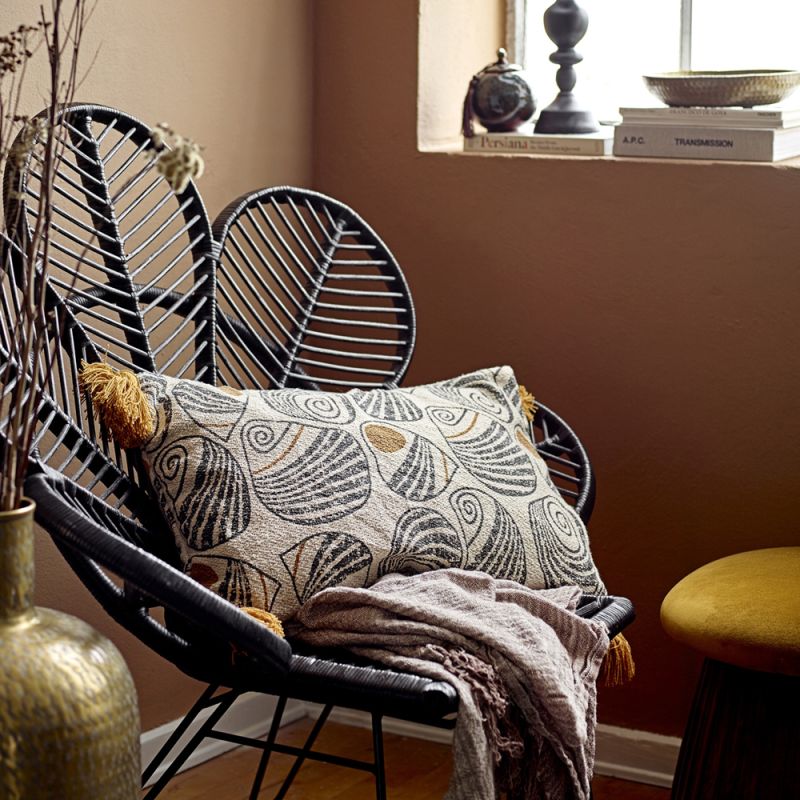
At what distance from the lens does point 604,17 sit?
8.27ft

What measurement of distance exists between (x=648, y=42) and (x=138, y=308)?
123 centimetres

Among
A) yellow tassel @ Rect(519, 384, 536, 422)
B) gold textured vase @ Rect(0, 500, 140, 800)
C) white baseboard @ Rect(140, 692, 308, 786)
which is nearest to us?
gold textured vase @ Rect(0, 500, 140, 800)

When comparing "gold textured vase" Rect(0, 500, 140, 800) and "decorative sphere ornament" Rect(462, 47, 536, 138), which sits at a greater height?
"decorative sphere ornament" Rect(462, 47, 536, 138)

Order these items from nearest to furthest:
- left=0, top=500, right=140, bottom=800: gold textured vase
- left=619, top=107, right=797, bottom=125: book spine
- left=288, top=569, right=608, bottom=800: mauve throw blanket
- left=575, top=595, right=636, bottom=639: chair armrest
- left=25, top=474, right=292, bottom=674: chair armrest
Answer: left=0, top=500, right=140, bottom=800: gold textured vase < left=25, top=474, right=292, bottom=674: chair armrest < left=288, top=569, right=608, bottom=800: mauve throw blanket < left=575, top=595, right=636, bottom=639: chair armrest < left=619, top=107, right=797, bottom=125: book spine

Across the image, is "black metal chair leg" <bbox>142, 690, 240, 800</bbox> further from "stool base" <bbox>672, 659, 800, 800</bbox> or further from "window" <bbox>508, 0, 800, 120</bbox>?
"window" <bbox>508, 0, 800, 120</bbox>

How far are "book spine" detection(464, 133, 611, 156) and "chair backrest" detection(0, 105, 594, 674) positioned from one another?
0.29 meters

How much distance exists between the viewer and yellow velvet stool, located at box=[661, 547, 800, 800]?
5.44 feet

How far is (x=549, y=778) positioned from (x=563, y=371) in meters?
0.98

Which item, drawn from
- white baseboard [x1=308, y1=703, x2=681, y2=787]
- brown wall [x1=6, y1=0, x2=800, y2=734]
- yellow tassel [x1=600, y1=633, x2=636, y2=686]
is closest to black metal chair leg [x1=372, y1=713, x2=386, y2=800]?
yellow tassel [x1=600, y1=633, x2=636, y2=686]

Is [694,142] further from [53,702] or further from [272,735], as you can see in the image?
[53,702]

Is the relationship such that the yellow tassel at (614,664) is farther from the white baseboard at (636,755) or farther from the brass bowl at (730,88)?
the brass bowl at (730,88)

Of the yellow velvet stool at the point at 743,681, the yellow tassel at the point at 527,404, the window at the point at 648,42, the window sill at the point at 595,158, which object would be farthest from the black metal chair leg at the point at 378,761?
the window at the point at 648,42

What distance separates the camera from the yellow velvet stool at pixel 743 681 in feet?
5.44

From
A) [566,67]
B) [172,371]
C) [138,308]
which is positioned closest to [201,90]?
[172,371]
